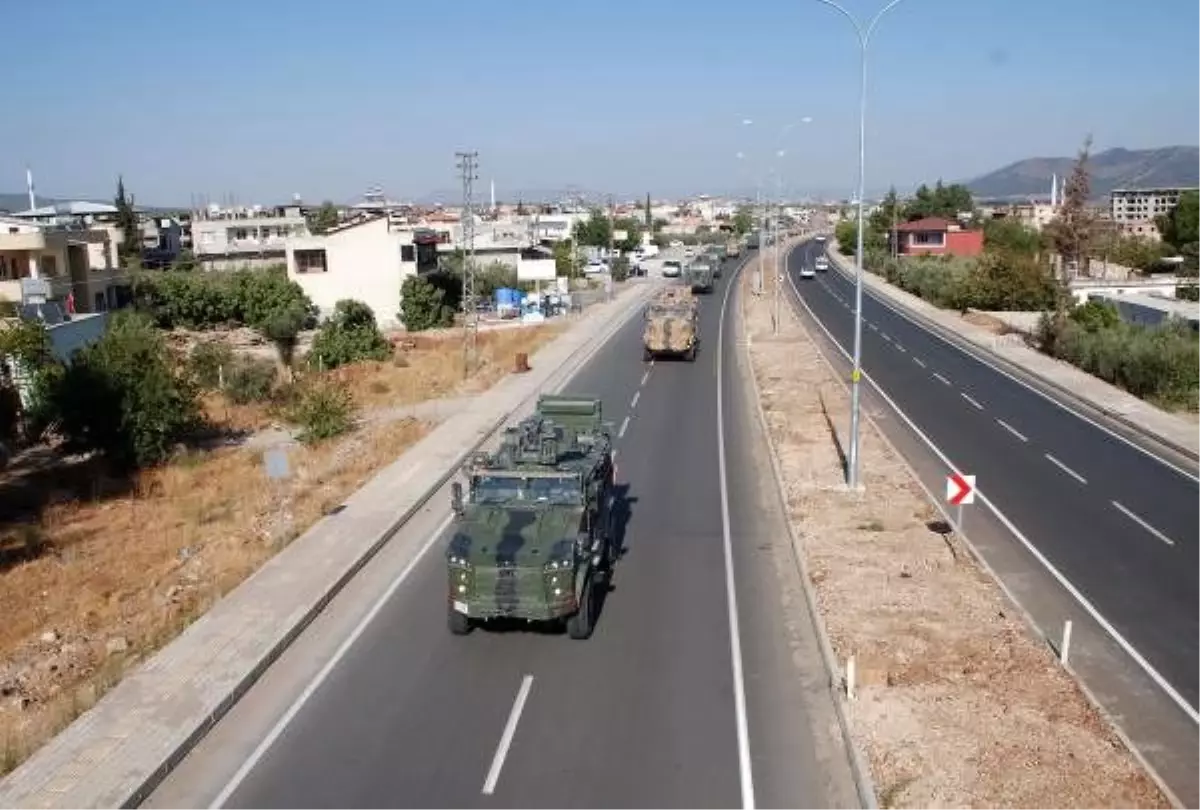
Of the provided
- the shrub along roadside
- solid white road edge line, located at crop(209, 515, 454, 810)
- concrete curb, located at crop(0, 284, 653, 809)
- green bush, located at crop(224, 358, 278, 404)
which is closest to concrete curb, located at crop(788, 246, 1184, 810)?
solid white road edge line, located at crop(209, 515, 454, 810)

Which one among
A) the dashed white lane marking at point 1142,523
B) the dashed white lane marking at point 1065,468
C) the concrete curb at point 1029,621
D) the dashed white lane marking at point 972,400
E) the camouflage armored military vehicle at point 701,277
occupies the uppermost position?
the camouflage armored military vehicle at point 701,277

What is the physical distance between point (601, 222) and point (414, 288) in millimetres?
75175

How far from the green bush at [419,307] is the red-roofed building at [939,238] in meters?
54.8

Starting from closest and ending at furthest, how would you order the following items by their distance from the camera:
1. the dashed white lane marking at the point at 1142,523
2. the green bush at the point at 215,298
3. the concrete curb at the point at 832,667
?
the concrete curb at the point at 832,667, the dashed white lane marking at the point at 1142,523, the green bush at the point at 215,298

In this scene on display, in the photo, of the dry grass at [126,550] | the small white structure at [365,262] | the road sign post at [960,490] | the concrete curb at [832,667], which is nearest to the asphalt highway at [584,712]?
the concrete curb at [832,667]

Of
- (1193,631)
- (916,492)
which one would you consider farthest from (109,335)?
(1193,631)

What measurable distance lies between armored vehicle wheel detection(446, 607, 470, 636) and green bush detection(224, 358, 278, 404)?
2739cm

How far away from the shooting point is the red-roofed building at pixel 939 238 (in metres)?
102

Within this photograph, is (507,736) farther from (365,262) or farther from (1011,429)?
(365,262)

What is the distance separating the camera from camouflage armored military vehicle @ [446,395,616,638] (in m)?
14.0

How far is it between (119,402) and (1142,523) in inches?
979

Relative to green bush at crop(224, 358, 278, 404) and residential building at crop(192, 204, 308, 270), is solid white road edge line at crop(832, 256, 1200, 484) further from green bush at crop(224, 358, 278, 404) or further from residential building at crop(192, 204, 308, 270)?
residential building at crop(192, 204, 308, 270)

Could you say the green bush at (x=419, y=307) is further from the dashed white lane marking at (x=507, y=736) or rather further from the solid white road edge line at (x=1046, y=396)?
the dashed white lane marking at (x=507, y=736)

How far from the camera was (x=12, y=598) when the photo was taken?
60.9 feet
